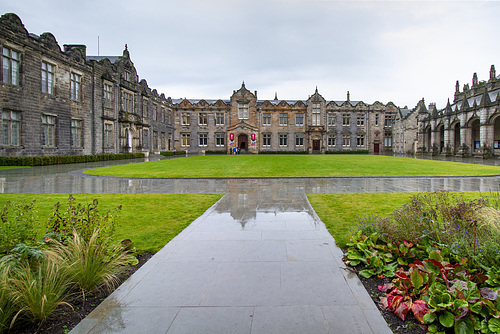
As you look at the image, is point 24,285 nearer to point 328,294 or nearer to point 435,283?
point 328,294

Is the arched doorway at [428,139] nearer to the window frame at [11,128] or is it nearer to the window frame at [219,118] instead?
the window frame at [219,118]

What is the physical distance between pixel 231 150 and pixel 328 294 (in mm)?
55830

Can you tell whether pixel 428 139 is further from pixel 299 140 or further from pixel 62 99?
pixel 62 99

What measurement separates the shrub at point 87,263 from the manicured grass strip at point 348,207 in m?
3.71

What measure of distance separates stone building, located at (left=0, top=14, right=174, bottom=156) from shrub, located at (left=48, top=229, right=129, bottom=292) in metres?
25.1

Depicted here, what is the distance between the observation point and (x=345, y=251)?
504 centimetres

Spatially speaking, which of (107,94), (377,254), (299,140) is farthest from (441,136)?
(377,254)

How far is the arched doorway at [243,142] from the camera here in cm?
6075

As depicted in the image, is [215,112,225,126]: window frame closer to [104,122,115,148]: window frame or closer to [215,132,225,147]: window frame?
[215,132,225,147]: window frame

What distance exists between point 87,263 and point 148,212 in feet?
14.3

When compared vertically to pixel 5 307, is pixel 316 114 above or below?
above

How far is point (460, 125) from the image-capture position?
44.6 metres

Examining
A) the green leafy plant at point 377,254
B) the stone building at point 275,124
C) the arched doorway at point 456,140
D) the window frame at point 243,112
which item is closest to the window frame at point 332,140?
the stone building at point 275,124

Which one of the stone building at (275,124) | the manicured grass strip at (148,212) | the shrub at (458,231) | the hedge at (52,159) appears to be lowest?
the manicured grass strip at (148,212)
